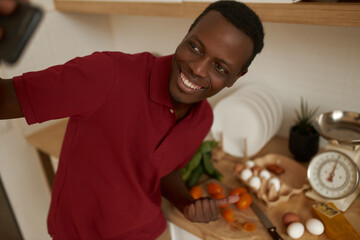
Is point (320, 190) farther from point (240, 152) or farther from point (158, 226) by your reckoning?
point (158, 226)

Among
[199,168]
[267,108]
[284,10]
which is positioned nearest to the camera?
[284,10]

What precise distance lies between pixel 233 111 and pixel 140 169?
0.59m

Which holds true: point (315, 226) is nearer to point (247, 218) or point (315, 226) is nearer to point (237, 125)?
point (247, 218)

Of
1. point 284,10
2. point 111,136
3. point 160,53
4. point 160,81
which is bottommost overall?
point 160,53

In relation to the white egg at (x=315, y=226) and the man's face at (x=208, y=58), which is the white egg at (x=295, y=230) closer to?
the white egg at (x=315, y=226)

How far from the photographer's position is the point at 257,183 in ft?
3.49

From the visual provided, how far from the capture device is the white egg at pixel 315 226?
0.91 m

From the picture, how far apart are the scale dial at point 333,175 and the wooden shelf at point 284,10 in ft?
1.30

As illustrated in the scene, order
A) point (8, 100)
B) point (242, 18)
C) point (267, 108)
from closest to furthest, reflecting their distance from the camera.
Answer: point (8, 100), point (242, 18), point (267, 108)

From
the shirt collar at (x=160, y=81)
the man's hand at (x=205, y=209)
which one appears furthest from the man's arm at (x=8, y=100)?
the man's hand at (x=205, y=209)

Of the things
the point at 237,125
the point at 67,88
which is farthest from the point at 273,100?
the point at 67,88

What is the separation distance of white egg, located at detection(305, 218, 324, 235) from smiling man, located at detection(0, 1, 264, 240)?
10.2 inches

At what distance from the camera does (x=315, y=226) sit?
918mm

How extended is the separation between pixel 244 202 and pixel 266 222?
88 millimetres
